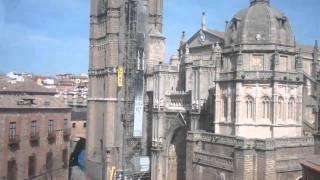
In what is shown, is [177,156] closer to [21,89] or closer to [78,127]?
[21,89]

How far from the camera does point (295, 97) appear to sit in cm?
3281

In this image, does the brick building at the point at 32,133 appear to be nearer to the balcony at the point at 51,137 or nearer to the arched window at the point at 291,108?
the balcony at the point at 51,137

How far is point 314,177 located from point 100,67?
34.0 m

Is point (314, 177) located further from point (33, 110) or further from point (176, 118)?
point (33, 110)

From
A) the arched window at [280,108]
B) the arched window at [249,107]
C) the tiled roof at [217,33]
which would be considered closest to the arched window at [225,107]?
the arched window at [249,107]

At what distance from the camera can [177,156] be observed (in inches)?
1604

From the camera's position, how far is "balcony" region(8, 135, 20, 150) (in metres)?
36.0

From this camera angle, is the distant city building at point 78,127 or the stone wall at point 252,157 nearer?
the stone wall at point 252,157

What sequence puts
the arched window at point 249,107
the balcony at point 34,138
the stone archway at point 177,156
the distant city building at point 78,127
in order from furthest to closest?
1. the distant city building at point 78,127
2. the stone archway at point 177,156
3. the balcony at point 34,138
4. the arched window at point 249,107

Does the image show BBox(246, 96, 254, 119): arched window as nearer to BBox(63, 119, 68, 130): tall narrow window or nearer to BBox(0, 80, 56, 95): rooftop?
BBox(63, 119, 68, 130): tall narrow window

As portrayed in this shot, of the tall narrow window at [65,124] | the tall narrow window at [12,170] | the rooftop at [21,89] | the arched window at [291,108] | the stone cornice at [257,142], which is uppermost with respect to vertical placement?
the rooftop at [21,89]

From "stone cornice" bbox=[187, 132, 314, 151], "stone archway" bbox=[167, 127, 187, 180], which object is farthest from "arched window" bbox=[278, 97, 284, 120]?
"stone archway" bbox=[167, 127, 187, 180]

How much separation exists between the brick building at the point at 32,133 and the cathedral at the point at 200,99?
→ 5622 mm

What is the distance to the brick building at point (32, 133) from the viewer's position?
119 feet
